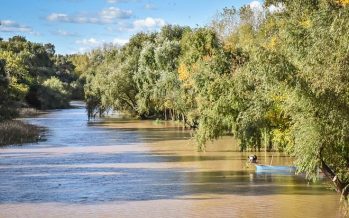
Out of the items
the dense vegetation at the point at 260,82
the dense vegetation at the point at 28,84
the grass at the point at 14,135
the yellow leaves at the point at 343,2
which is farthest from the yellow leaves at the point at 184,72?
the yellow leaves at the point at 343,2

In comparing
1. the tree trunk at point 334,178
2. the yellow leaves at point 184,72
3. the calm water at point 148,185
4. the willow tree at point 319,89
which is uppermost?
the yellow leaves at point 184,72

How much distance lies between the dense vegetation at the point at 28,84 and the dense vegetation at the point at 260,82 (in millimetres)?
12863

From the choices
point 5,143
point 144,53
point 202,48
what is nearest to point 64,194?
point 5,143

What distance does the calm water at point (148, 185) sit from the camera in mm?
22297

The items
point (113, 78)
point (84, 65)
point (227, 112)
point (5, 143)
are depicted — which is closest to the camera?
point (227, 112)

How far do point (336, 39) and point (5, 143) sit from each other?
35.0 meters

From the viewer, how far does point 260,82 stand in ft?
83.4

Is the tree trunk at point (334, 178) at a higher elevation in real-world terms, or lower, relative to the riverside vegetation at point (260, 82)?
lower

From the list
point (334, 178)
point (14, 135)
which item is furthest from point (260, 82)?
point (14, 135)

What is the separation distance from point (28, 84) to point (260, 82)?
7710 cm

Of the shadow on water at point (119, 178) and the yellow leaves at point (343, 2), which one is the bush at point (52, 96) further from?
the yellow leaves at point (343, 2)

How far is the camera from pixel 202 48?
52281 mm

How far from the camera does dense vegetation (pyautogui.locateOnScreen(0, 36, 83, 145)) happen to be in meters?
51.7

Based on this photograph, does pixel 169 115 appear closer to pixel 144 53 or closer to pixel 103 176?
pixel 144 53
